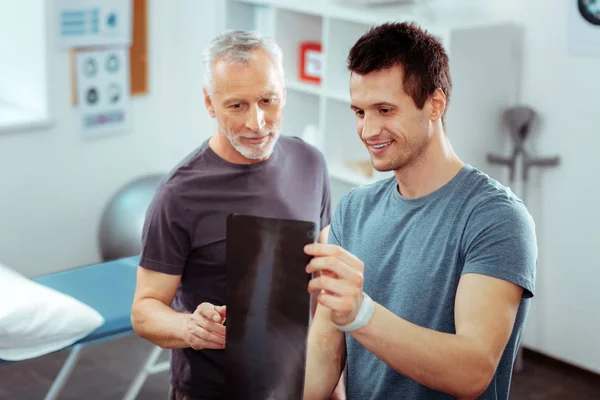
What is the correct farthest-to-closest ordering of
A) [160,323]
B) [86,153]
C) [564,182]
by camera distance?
1. [86,153]
2. [564,182]
3. [160,323]

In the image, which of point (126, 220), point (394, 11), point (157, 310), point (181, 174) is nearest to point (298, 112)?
point (394, 11)

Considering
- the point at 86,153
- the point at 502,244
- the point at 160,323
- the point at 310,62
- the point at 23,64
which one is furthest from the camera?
the point at 86,153

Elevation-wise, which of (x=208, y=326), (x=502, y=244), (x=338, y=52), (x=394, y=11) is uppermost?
(x=394, y=11)

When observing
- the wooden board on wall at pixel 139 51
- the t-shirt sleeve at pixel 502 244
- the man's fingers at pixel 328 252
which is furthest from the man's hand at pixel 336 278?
the wooden board on wall at pixel 139 51

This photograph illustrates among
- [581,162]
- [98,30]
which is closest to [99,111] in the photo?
[98,30]

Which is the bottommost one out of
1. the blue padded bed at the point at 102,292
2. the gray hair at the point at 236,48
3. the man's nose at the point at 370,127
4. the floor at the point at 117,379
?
the floor at the point at 117,379

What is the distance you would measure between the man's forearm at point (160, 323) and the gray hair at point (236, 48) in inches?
17.9

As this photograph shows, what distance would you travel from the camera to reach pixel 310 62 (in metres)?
3.82

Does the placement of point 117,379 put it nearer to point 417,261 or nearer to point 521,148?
point 521,148

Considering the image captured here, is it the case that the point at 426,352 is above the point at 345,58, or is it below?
below

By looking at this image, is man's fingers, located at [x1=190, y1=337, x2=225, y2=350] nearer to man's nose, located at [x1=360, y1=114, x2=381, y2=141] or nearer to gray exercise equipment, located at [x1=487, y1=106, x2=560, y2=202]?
man's nose, located at [x1=360, y1=114, x2=381, y2=141]

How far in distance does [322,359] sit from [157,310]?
38 centimetres

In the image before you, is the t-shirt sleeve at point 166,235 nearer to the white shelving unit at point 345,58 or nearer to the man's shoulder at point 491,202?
the man's shoulder at point 491,202

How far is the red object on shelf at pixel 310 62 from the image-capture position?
12.4 feet
